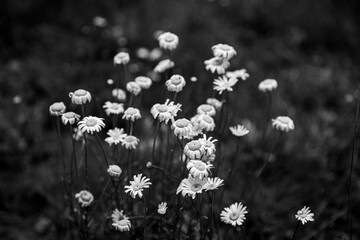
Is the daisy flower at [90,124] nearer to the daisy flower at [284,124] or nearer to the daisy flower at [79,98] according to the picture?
A: the daisy flower at [79,98]

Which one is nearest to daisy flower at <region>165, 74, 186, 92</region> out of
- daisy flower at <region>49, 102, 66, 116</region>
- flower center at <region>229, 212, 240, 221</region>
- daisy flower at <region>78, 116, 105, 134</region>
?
daisy flower at <region>78, 116, 105, 134</region>

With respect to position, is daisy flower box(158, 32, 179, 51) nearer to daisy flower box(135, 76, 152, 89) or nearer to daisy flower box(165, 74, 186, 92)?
daisy flower box(135, 76, 152, 89)

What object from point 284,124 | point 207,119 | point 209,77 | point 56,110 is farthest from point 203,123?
point 209,77

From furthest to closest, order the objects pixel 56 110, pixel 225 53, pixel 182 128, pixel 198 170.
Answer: pixel 225 53 < pixel 56 110 < pixel 182 128 < pixel 198 170

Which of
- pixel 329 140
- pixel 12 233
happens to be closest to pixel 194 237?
pixel 12 233

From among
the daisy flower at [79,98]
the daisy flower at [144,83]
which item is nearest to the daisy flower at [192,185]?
the daisy flower at [79,98]

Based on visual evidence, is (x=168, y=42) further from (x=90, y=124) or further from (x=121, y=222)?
(x=121, y=222)
